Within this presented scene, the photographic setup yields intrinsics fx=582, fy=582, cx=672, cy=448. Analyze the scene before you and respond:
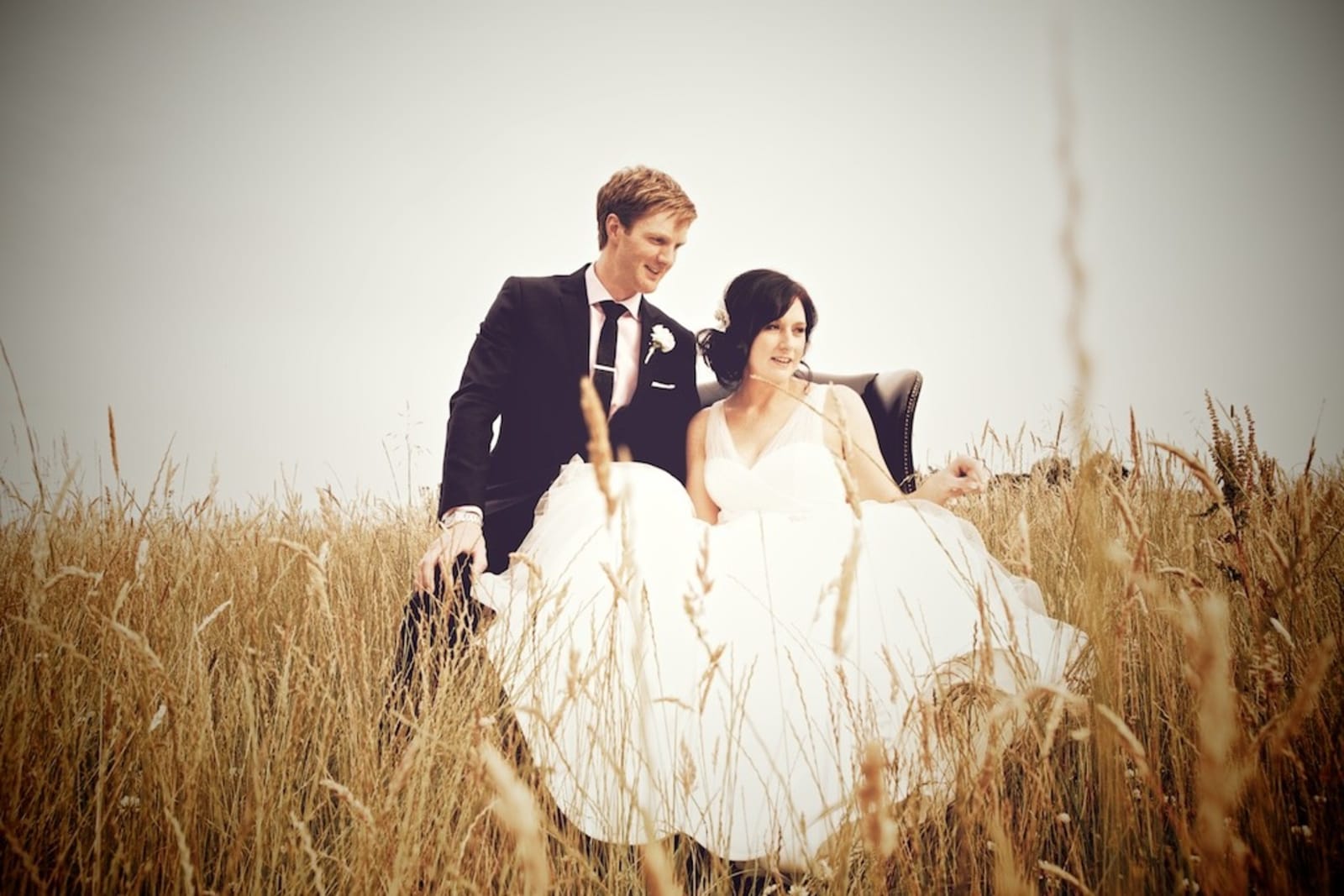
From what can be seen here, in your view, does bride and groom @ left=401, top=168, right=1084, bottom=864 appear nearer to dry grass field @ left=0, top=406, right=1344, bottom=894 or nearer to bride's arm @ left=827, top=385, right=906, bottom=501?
bride's arm @ left=827, top=385, right=906, bottom=501

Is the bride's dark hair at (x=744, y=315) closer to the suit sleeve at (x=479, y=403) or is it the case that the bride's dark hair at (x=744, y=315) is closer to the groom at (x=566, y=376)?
the groom at (x=566, y=376)

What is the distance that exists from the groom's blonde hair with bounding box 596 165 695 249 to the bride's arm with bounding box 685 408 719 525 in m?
1.22

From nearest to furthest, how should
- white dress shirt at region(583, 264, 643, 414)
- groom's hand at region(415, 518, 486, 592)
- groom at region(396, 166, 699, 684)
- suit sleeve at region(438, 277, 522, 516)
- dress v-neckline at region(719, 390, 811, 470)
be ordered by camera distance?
groom's hand at region(415, 518, 486, 592), suit sleeve at region(438, 277, 522, 516), groom at region(396, 166, 699, 684), white dress shirt at region(583, 264, 643, 414), dress v-neckline at region(719, 390, 811, 470)

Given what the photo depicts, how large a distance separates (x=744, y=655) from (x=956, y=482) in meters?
1.57

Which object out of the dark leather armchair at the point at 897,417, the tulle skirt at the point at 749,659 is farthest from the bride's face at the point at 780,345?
the tulle skirt at the point at 749,659

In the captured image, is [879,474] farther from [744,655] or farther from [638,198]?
[638,198]

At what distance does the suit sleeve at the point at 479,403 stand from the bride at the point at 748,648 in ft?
1.18

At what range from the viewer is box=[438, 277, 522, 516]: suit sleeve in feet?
8.02

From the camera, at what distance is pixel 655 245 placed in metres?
3.33

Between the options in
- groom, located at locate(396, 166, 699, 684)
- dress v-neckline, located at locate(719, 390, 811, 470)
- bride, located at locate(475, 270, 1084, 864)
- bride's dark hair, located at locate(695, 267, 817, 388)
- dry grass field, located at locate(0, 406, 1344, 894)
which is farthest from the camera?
Result: bride's dark hair, located at locate(695, 267, 817, 388)

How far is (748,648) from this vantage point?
171 centimetres

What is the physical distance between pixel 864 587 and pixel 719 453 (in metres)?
1.72

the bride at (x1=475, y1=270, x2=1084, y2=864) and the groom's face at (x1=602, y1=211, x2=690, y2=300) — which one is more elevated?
the groom's face at (x1=602, y1=211, x2=690, y2=300)

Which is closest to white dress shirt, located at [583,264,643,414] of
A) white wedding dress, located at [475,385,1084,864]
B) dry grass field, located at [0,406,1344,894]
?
white wedding dress, located at [475,385,1084,864]
